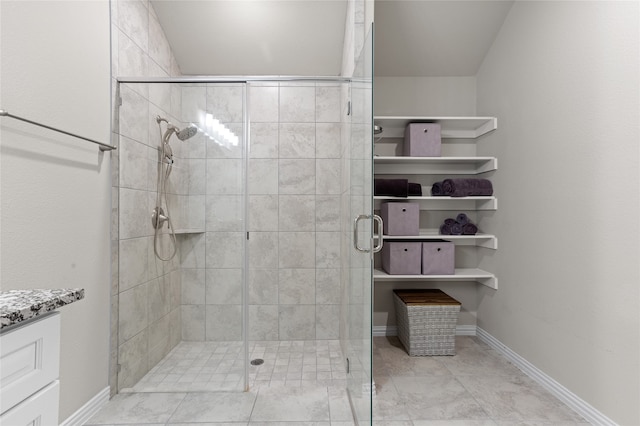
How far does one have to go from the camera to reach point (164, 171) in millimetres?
1995

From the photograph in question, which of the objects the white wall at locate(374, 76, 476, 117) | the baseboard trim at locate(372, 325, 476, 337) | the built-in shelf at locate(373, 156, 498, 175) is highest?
the white wall at locate(374, 76, 476, 117)

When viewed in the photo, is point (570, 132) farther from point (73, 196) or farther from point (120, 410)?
point (120, 410)

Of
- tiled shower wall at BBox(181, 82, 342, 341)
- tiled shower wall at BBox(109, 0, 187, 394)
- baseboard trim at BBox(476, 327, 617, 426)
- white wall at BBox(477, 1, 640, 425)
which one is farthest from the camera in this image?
tiled shower wall at BBox(181, 82, 342, 341)

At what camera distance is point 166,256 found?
6.63 ft

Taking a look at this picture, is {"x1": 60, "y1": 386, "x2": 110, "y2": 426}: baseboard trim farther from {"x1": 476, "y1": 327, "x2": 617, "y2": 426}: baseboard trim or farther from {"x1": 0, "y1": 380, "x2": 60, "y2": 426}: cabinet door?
{"x1": 476, "y1": 327, "x2": 617, "y2": 426}: baseboard trim

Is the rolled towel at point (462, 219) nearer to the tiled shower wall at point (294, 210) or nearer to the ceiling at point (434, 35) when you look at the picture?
the tiled shower wall at point (294, 210)

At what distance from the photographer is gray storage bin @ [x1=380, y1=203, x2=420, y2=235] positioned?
2592 millimetres

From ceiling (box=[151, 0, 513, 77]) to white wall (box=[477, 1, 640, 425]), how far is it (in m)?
0.30

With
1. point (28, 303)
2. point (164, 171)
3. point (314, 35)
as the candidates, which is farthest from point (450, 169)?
point (28, 303)

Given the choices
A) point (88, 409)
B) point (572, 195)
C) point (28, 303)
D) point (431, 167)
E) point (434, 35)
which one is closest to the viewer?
point (28, 303)

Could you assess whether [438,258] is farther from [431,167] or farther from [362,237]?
[362,237]

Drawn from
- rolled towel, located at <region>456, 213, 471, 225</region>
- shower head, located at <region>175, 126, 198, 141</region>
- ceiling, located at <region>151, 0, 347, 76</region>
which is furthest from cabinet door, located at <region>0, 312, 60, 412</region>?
rolled towel, located at <region>456, 213, 471, 225</region>

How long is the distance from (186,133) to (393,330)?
2.32 m

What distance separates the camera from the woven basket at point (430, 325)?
2.51 metres
